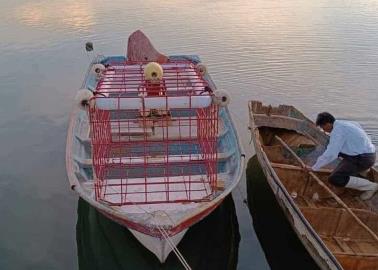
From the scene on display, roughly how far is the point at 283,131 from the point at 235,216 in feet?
9.08

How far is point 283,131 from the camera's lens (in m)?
11.8

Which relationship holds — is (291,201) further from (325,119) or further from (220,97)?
(220,97)

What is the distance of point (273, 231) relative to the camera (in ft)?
31.2

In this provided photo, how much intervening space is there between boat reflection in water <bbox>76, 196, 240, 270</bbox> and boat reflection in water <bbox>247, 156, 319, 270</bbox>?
20.6 inches

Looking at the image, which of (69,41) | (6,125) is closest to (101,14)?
(69,41)

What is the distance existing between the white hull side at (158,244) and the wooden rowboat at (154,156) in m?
0.02

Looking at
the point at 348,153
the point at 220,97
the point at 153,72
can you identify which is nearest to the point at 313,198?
the point at 348,153

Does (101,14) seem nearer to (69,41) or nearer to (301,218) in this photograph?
(69,41)

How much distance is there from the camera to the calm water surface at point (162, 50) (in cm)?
1000

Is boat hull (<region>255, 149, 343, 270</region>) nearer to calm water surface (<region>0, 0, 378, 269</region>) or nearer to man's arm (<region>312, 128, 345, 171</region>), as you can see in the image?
man's arm (<region>312, 128, 345, 171</region>)

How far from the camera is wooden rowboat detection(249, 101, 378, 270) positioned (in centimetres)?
743

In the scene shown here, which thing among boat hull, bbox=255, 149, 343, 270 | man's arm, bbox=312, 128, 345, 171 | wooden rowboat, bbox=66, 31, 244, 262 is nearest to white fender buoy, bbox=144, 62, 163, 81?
wooden rowboat, bbox=66, 31, 244, 262

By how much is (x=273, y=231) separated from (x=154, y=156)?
2.68 metres

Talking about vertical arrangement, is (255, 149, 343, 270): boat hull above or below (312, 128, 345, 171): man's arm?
below
